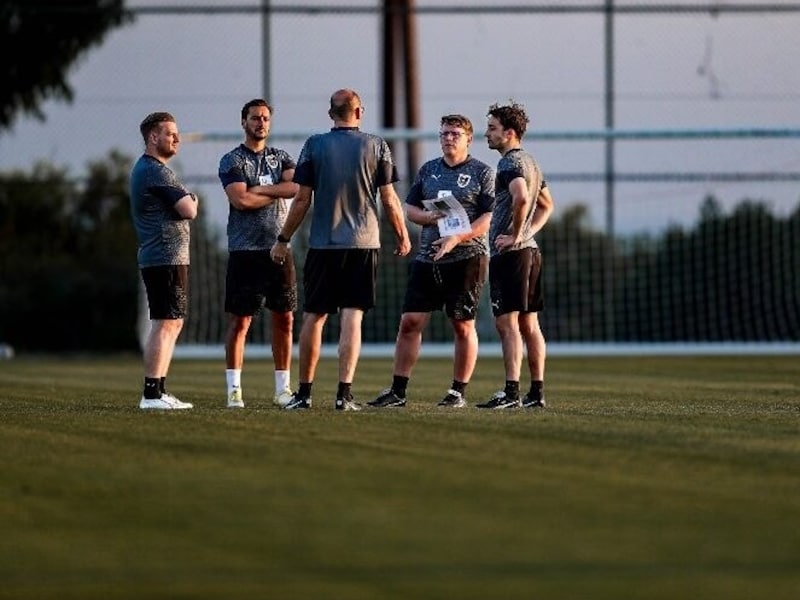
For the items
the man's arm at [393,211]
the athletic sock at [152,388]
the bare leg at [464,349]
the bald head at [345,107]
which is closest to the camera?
the bald head at [345,107]

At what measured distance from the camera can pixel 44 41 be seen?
31156 mm

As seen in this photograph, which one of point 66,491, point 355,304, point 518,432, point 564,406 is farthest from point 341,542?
point 564,406

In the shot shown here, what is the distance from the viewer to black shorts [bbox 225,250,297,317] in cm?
1304

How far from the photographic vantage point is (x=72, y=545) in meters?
6.85

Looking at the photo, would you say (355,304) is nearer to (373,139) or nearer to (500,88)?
(373,139)

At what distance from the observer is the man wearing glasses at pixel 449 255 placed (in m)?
12.9

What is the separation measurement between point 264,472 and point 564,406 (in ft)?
15.2

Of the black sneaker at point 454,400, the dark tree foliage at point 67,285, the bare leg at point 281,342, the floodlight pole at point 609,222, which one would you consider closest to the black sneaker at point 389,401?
the black sneaker at point 454,400

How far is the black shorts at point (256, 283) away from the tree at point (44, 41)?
55.4 feet

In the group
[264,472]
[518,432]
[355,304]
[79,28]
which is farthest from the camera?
[79,28]

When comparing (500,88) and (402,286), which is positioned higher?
(500,88)

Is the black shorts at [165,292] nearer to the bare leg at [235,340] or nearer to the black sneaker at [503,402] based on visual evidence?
the bare leg at [235,340]

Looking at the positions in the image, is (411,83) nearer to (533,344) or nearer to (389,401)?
(533,344)

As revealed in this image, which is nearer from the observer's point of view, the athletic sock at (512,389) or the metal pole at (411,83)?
the athletic sock at (512,389)
